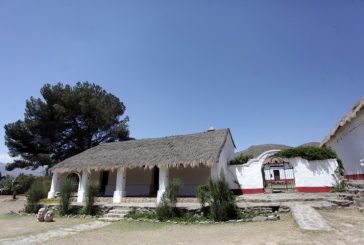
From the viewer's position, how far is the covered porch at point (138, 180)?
52.5ft

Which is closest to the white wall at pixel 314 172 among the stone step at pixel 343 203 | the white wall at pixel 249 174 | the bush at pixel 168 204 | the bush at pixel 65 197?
the white wall at pixel 249 174

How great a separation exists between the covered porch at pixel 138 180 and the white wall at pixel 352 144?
7.84 meters

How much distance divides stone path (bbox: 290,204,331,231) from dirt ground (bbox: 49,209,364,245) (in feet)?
0.60

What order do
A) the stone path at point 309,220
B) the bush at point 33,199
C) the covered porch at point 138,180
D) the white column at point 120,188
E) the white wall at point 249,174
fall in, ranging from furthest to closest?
the white wall at point 249,174 → the covered porch at point 138,180 → the white column at point 120,188 → the bush at point 33,199 → the stone path at point 309,220

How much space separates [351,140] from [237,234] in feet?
29.2

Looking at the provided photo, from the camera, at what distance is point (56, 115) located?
28953mm

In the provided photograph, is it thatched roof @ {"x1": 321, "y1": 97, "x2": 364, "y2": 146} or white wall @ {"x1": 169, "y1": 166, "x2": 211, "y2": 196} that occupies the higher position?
thatched roof @ {"x1": 321, "y1": 97, "x2": 364, "y2": 146}

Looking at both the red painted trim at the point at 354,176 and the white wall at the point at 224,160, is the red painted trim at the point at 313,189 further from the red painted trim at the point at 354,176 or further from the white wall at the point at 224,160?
the white wall at the point at 224,160

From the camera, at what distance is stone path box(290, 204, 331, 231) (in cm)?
640

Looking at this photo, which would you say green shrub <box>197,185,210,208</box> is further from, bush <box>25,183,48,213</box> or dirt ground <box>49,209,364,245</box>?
bush <box>25,183,48,213</box>

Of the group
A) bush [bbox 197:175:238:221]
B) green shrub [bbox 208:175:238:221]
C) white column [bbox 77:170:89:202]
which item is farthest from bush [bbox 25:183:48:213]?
green shrub [bbox 208:175:238:221]

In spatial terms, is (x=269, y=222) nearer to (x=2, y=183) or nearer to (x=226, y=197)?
(x=226, y=197)

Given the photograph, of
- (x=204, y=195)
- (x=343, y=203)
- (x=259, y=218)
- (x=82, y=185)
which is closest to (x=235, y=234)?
(x=259, y=218)

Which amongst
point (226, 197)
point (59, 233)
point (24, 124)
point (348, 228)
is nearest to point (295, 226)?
point (348, 228)
